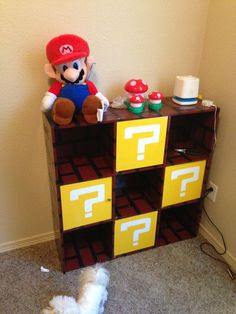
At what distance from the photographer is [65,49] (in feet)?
3.88

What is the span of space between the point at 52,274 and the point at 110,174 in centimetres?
62

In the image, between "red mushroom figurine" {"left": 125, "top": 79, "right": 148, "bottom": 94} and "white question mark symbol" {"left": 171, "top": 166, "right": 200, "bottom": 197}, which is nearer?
"red mushroom figurine" {"left": 125, "top": 79, "right": 148, "bottom": 94}

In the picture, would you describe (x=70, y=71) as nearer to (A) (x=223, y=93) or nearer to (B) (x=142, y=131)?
(B) (x=142, y=131)

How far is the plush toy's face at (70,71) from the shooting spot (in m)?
1.21

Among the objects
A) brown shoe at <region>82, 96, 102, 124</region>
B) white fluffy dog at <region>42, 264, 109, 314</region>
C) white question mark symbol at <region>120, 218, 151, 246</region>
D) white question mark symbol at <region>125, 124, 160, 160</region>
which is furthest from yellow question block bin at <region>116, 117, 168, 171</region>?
white fluffy dog at <region>42, 264, 109, 314</region>

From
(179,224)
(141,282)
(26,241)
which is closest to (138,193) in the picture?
(179,224)

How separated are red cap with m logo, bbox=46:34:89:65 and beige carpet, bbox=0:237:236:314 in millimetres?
1052

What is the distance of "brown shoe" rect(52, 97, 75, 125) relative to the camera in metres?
1.14

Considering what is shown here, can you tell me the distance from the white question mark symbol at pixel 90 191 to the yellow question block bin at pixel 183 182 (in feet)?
1.15

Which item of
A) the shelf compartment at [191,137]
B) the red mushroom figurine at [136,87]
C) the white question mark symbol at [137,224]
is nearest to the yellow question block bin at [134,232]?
the white question mark symbol at [137,224]

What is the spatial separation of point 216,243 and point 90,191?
0.85 m

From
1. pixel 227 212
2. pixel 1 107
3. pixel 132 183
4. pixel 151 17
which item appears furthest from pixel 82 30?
pixel 227 212

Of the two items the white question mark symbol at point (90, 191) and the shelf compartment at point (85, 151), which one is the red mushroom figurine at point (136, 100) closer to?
the shelf compartment at point (85, 151)

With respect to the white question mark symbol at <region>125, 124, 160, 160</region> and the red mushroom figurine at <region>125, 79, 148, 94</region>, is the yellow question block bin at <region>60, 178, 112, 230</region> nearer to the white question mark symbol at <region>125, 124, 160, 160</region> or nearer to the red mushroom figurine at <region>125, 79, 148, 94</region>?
the white question mark symbol at <region>125, 124, 160, 160</region>
